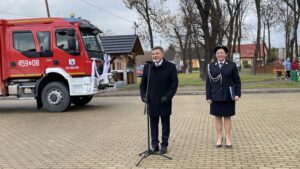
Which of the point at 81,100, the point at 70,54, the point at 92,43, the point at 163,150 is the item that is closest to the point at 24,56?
the point at 70,54

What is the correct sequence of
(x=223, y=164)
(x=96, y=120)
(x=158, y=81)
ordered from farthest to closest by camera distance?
1. (x=96, y=120)
2. (x=158, y=81)
3. (x=223, y=164)

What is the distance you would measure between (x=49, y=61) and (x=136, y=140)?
7.16 meters

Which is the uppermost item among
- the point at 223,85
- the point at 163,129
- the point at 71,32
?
the point at 71,32

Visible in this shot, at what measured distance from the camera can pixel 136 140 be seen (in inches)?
375

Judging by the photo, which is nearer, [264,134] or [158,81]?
[158,81]

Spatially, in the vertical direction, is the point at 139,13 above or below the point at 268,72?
above

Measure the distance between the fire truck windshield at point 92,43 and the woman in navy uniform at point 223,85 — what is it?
829 centimetres

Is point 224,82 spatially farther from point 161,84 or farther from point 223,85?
point 161,84

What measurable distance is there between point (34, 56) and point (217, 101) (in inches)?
360

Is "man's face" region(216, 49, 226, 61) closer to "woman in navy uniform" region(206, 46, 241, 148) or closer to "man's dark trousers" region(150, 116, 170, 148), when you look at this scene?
"woman in navy uniform" region(206, 46, 241, 148)

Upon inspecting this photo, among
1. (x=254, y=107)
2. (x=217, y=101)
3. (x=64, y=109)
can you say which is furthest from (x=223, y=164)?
(x=64, y=109)

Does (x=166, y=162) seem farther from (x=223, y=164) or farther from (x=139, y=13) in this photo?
(x=139, y=13)

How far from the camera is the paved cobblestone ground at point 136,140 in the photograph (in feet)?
24.3

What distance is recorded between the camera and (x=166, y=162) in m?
7.33
